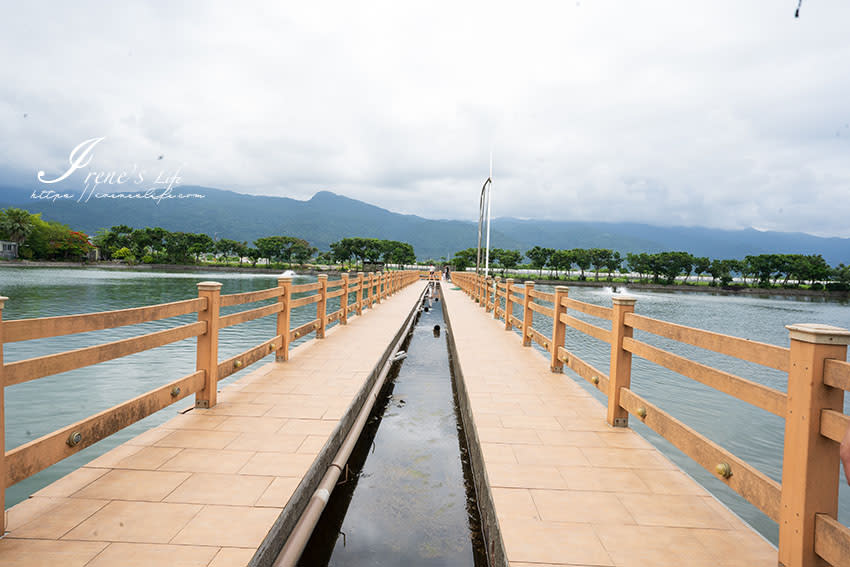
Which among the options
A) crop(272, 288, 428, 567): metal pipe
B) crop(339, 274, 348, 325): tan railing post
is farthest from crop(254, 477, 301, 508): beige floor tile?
crop(339, 274, 348, 325): tan railing post

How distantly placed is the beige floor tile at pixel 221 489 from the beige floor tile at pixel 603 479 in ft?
6.32

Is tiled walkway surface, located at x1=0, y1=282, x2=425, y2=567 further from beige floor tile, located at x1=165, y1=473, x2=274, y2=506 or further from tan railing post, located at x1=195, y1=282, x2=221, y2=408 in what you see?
tan railing post, located at x1=195, y1=282, x2=221, y2=408

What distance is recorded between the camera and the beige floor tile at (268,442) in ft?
11.0

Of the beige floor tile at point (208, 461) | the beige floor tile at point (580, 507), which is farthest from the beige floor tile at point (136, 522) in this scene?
the beige floor tile at point (580, 507)

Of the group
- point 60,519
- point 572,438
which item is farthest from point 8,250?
point 572,438

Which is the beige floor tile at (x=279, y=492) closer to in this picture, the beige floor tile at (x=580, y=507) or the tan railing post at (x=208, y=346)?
the beige floor tile at (x=580, y=507)

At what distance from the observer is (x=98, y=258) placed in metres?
95.4

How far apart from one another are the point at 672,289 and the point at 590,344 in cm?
7611

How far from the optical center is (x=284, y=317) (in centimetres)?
614

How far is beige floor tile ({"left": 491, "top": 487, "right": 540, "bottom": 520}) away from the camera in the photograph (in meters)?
2.58

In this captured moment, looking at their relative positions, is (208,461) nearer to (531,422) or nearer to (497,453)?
(497,453)

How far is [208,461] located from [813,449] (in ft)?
10.9

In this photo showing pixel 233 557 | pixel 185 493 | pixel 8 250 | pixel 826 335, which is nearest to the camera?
pixel 826 335

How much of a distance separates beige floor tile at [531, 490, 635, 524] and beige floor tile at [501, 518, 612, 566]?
0.30ft
